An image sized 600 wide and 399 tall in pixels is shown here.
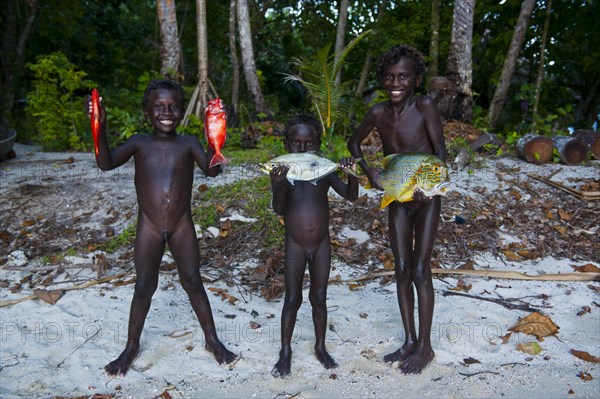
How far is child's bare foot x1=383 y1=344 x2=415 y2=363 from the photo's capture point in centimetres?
348

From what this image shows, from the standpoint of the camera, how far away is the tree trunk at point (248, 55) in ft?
28.7

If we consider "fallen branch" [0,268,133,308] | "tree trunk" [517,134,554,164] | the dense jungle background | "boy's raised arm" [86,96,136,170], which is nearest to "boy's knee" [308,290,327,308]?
"boy's raised arm" [86,96,136,170]

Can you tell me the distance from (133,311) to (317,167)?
1.65 m

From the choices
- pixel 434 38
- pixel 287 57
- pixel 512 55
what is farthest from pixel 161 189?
pixel 287 57

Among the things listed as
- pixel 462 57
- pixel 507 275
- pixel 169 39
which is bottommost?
pixel 507 275

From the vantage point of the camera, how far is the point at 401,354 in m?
3.49

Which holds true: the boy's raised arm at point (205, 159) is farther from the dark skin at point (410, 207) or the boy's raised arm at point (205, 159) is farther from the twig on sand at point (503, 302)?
the twig on sand at point (503, 302)

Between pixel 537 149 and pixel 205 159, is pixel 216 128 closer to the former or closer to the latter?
pixel 205 159

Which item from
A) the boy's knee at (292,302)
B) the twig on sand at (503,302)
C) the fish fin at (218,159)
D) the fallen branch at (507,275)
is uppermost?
the fish fin at (218,159)

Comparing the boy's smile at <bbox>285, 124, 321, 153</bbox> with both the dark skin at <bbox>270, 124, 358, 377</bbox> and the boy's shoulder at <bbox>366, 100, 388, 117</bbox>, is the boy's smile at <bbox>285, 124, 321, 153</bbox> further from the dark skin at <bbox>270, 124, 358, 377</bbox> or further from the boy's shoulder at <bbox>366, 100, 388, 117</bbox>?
the boy's shoulder at <bbox>366, 100, 388, 117</bbox>

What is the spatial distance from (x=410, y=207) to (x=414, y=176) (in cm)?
51

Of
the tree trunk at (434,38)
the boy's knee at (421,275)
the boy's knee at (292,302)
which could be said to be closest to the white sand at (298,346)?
the boy's knee at (292,302)

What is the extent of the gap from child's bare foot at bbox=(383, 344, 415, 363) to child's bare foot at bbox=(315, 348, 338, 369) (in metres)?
0.38

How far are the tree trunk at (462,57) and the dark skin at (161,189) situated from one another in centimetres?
646
